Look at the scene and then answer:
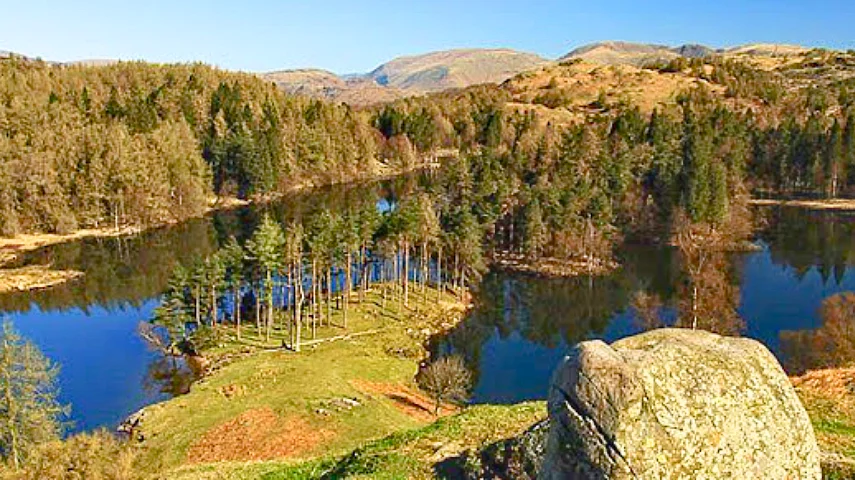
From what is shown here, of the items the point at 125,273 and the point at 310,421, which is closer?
the point at 310,421

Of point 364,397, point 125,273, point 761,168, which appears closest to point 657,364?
point 364,397

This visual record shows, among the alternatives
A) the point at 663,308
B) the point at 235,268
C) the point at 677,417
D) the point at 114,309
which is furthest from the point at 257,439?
the point at 663,308

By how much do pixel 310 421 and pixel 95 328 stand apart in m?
45.3

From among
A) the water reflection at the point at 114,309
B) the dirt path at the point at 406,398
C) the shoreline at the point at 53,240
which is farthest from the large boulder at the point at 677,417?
the shoreline at the point at 53,240

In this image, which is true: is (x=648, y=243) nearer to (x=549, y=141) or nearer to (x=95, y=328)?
(x=549, y=141)

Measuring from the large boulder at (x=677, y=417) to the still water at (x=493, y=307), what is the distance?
50.2 meters

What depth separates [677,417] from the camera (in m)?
10.9

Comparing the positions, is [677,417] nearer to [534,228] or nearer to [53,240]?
[534,228]

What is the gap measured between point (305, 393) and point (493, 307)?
3922cm

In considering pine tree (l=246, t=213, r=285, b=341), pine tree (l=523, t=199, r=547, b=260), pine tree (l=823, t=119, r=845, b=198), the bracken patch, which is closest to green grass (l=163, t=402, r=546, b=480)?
the bracken patch

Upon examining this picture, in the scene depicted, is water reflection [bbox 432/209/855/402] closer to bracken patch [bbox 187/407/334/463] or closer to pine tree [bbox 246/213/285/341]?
pine tree [bbox 246/213/285/341]

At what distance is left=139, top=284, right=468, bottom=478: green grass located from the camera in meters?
A: 45.2

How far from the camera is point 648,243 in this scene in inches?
4626

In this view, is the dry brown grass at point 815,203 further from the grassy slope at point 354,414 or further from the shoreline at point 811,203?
the grassy slope at point 354,414
